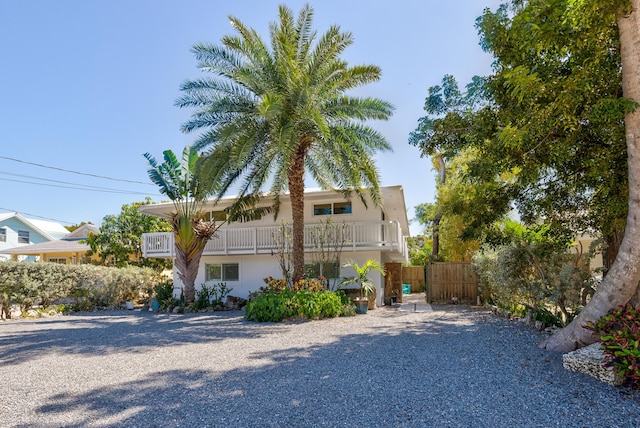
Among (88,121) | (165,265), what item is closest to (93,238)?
(165,265)

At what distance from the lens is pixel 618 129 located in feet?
23.4

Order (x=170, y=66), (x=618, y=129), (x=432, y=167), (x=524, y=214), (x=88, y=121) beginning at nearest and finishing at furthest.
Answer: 1. (x=618, y=129)
2. (x=524, y=214)
3. (x=170, y=66)
4. (x=88, y=121)
5. (x=432, y=167)

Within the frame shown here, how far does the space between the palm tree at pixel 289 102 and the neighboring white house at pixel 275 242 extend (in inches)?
92.5

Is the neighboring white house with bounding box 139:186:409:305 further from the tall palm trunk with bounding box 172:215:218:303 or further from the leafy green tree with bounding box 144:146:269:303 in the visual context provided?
the tall palm trunk with bounding box 172:215:218:303

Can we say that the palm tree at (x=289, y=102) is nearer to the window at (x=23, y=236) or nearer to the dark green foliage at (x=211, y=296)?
the dark green foliage at (x=211, y=296)

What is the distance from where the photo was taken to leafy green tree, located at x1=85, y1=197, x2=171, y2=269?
945 inches

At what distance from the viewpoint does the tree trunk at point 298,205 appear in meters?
13.3

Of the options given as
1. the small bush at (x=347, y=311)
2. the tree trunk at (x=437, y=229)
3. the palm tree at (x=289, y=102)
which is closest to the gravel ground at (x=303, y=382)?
the small bush at (x=347, y=311)

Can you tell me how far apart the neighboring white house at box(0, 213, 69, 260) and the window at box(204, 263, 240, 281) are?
20.3 meters

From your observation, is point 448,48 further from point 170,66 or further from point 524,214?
point 170,66

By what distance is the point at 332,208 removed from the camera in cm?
1733

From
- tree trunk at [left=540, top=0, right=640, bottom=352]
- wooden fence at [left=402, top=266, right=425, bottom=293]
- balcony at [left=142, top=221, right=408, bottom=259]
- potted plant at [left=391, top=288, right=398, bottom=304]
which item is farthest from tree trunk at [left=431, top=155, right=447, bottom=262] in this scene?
tree trunk at [left=540, top=0, right=640, bottom=352]

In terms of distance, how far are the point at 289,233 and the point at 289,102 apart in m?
5.68

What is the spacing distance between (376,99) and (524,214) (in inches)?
233
